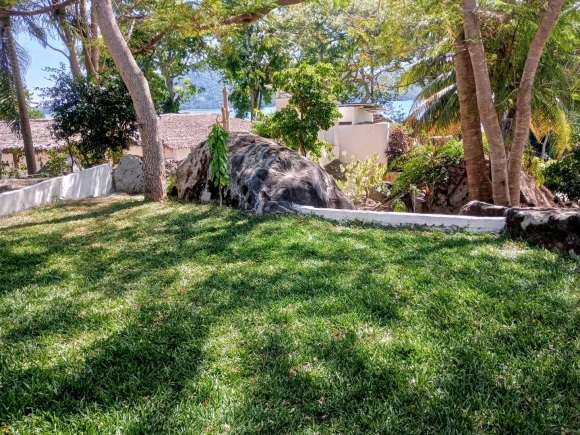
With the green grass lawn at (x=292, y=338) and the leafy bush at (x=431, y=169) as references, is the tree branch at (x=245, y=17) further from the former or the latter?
the green grass lawn at (x=292, y=338)

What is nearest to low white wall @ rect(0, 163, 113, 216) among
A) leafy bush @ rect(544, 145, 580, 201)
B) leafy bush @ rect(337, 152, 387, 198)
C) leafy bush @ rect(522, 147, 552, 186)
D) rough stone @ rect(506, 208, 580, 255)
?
leafy bush @ rect(337, 152, 387, 198)

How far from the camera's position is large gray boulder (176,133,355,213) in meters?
7.82

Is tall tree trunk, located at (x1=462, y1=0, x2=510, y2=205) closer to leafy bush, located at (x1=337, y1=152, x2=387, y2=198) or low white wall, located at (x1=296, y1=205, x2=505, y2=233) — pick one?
low white wall, located at (x1=296, y1=205, x2=505, y2=233)

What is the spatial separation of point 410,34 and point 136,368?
7.57m

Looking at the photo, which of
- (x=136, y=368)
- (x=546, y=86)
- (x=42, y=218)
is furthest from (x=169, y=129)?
(x=136, y=368)

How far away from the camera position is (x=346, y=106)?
2436cm

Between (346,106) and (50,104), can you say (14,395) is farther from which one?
(346,106)

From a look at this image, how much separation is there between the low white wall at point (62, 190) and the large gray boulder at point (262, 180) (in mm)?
2899

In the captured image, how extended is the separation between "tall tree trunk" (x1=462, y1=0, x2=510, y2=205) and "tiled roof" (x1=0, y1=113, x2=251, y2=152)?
15.4 meters

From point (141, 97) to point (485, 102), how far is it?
6579 mm

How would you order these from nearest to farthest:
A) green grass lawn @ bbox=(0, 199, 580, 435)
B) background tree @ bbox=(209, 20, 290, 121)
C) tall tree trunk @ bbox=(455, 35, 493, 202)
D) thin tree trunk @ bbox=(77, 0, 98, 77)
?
1. green grass lawn @ bbox=(0, 199, 580, 435)
2. tall tree trunk @ bbox=(455, 35, 493, 202)
3. thin tree trunk @ bbox=(77, 0, 98, 77)
4. background tree @ bbox=(209, 20, 290, 121)

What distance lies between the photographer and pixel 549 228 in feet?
17.1

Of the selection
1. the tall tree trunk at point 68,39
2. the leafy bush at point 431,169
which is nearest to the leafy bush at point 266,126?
the leafy bush at point 431,169

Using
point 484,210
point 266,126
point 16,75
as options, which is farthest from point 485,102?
point 16,75
